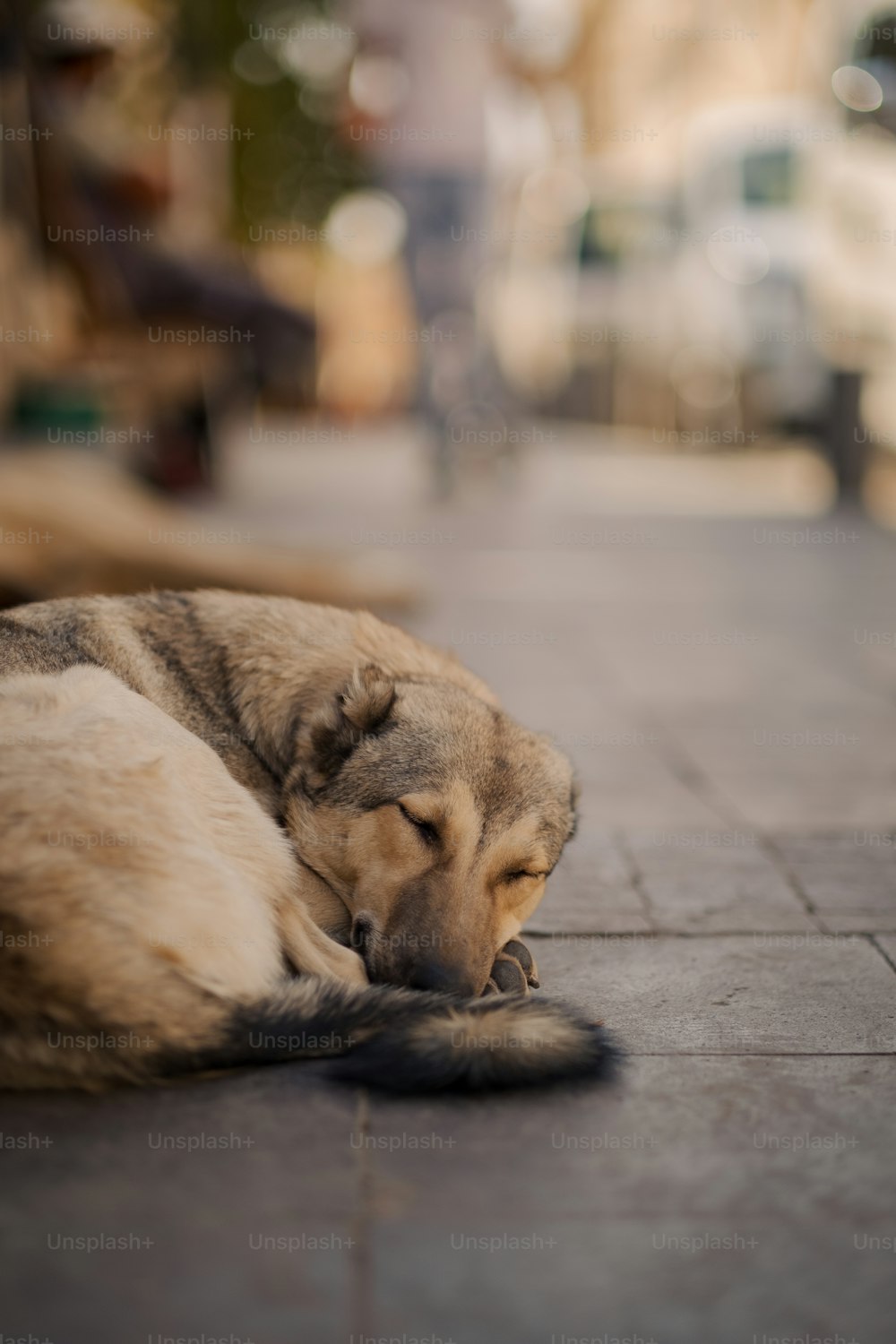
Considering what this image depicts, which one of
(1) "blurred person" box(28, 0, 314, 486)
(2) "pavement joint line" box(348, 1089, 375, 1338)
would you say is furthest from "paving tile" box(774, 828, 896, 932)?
(1) "blurred person" box(28, 0, 314, 486)

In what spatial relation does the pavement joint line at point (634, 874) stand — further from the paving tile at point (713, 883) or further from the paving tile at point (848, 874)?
the paving tile at point (848, 874)

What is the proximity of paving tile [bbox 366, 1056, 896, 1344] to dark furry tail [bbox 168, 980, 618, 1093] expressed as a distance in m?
0.06

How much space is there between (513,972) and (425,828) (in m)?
0.38

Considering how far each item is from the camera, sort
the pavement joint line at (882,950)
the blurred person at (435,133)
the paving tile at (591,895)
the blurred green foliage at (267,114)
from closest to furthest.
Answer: the pavement joint line at (882,950) → the paving tile at (591,895) → the blurred person at (435,133) → the blurred green foliage at (267,114)

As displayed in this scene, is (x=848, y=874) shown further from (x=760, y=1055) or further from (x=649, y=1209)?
(x=649, y=1209)

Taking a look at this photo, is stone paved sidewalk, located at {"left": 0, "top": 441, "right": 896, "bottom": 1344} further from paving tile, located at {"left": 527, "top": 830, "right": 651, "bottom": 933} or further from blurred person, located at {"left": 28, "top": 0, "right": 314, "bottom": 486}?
blurred person, located at {"left": 28, "top": 0, "right": 314, "bottom": 486}

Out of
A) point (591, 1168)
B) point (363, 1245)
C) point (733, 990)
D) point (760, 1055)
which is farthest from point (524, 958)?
point (363, 1245)

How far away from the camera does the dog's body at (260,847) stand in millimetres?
2393

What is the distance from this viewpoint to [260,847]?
9.61ft

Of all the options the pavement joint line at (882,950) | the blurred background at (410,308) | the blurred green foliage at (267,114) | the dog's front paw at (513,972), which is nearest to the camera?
the dog's front paw at (513,972)

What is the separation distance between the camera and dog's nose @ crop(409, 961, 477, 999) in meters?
2.84

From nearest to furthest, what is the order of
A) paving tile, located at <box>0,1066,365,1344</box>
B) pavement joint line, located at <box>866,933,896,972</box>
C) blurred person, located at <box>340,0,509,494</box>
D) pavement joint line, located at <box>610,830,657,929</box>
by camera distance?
paving tile, located at <box>0,1066,365,1344</box>
pavement joint line, located at <box>866,933,896,972</box>
pavement joint line, located at <box>610,830,657,929</box>
blurred person, located at <box>340,0,509,494</box>

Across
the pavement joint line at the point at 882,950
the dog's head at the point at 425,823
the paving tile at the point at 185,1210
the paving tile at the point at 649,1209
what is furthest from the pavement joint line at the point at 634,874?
the paving tile at the point at 185,1210

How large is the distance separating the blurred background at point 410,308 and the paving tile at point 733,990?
12.5 feet
